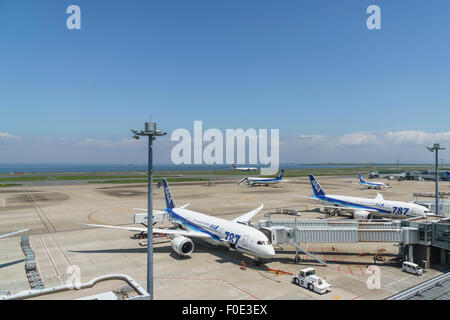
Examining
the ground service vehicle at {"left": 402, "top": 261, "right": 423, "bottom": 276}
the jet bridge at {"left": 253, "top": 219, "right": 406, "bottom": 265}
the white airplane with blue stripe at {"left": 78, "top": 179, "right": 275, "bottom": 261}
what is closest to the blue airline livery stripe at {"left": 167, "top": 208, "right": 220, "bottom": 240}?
the white airplane with blue stripe at {"left": 78, "top": 179, "right": 275, "bottom": 261}

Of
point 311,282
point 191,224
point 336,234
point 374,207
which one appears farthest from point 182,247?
point 374,207

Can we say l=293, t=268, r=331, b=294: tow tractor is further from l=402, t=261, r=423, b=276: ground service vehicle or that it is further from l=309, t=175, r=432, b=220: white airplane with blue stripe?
l=309, t=175, r=432, b=220: white airplane with blue stripe

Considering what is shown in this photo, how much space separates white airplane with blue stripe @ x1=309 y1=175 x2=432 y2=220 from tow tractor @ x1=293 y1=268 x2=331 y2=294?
26905mm

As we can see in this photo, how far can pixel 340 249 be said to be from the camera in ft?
117

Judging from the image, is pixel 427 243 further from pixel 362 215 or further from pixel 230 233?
pixel 230 233

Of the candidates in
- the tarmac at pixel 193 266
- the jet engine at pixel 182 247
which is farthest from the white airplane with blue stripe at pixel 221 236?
the tarmac at pixel 193 266

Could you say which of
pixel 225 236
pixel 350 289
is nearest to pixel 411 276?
pixel 350 289

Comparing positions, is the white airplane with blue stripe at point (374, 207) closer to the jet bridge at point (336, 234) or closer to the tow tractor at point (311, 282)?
the jet bridge at point (336, 234)

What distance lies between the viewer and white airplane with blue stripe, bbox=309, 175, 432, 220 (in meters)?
42.7

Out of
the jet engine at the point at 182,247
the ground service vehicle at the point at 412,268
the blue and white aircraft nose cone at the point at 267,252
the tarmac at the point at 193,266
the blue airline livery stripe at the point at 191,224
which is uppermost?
the blue airline livery stripe at the point at 191,224

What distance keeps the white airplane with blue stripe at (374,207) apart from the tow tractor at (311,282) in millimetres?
26905

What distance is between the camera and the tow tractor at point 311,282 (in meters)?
22.9

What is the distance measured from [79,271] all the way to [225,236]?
15.1 meters
